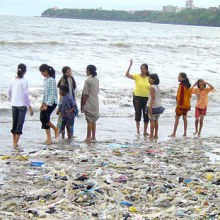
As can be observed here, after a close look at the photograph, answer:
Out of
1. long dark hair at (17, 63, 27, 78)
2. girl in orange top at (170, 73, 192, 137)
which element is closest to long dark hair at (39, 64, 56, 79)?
long dark hair at (17, 63, 27, 78)

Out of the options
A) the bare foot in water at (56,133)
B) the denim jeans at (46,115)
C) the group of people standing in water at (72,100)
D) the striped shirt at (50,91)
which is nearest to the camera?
the group of people standing in water at (72,100)

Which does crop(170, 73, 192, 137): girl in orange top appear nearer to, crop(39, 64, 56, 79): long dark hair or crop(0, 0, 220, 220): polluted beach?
crop(0, 0, 220, 220): polluted beach

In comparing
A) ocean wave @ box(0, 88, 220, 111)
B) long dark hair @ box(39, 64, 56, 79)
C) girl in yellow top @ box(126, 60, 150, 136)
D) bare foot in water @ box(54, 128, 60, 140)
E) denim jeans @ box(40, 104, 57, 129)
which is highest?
long dark hair @ box(39, 64, 56, 79)

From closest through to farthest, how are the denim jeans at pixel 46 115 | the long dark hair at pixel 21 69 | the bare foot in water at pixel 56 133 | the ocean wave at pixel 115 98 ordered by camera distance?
the long dark hair at pixel 21 69, the denim jeans at pixel 46 115, the bare foot in water at pixel 56 133, the ocean wave at pixel 115 98

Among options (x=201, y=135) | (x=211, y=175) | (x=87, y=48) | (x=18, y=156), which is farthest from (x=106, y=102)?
(x=87, y=48)

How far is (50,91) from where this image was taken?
34.7ft

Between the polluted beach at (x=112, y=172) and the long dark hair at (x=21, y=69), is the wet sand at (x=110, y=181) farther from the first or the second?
the long dark hair at (x=21, y=69)

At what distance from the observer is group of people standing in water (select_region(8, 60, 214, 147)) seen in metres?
10.3

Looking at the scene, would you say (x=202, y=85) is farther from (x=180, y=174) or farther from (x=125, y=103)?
(x=125, y=103)

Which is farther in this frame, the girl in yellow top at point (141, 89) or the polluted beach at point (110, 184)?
the girl in yellow top at point (141, 89)

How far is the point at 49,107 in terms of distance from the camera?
35.4 ft

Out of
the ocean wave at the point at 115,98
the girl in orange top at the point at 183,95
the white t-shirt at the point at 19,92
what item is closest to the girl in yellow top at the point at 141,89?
the girl in orange top at the point at 183,95

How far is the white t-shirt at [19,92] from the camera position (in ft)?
33.4

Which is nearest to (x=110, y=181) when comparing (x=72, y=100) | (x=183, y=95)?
(x=72, y=100)
